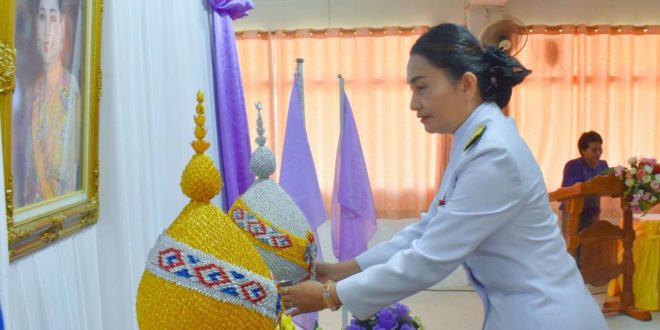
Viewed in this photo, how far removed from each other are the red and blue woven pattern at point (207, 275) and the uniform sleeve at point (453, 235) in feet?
1.43

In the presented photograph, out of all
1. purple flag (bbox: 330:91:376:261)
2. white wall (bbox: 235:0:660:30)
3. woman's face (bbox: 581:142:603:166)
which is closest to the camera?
purple flag (bbox: 330:91:376:261)

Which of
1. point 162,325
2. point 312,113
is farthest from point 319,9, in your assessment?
point 162,325

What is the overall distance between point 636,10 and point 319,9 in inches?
102

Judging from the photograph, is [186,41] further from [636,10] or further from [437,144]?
[636,10]

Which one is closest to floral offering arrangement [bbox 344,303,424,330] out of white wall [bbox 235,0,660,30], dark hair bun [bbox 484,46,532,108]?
dark hair bun [bbox 484,46,532,108]

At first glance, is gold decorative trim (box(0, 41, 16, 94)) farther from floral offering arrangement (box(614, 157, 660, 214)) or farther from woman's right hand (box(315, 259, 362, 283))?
floral offering arrangement (box(614, 157, 660, 214))

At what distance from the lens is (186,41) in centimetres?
188

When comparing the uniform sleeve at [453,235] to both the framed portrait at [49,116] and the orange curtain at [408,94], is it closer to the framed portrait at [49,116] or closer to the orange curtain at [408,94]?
the framed portrait at [49,116]

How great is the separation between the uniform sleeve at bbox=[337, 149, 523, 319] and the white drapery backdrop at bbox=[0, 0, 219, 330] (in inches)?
22.5

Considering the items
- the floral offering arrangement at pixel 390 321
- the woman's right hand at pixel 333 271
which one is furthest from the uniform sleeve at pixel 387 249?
the floral offering arrangement at pixel 390 321

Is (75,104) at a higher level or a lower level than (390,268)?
higher

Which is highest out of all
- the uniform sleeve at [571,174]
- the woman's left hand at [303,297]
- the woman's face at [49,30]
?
the woman's face at [49,30]

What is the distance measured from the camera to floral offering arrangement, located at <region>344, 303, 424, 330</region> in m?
1.23

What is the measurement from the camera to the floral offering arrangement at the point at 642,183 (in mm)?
3418
